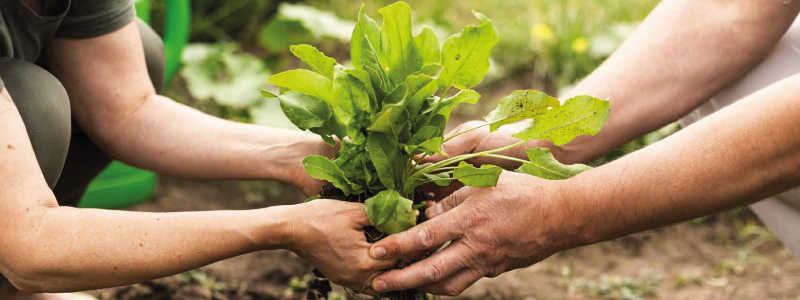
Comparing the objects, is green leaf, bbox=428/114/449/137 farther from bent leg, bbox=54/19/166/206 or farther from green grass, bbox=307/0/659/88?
green grass, bbox=307/0/659/88

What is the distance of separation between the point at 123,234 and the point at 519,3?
116 inches

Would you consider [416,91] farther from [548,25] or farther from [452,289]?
[548,25]

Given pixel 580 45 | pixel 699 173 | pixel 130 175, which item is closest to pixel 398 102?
pixel 699 173

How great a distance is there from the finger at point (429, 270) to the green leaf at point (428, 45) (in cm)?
37

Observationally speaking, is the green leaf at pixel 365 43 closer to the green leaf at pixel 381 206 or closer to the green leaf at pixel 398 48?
the green leaf at pixel 398 48

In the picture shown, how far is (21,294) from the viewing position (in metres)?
1.80

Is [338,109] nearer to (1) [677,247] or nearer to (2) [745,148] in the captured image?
Answer: (2) [745,148]

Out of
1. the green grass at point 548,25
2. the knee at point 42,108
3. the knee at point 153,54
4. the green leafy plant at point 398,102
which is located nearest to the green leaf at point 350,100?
the green leafy plant at point 398,102

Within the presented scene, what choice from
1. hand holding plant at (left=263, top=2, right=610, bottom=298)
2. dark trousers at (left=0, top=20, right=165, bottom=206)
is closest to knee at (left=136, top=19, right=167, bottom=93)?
dark trousers at (left=0, top=20, right=165, bottom=206)

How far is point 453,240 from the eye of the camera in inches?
60.4

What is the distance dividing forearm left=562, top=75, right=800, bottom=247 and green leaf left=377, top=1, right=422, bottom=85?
15.1 inches

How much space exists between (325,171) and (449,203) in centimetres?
30

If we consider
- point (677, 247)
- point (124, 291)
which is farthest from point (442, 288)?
point (677, 247)

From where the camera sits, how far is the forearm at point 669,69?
70.4 inches
